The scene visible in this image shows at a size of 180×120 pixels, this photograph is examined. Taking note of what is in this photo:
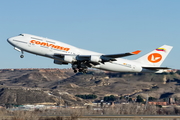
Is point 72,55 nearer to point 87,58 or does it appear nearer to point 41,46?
point 87,58

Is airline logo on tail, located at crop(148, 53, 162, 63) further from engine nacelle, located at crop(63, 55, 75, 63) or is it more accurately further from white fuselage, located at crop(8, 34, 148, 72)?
engine nacelle, located at crop(63, 55, 75, 63)

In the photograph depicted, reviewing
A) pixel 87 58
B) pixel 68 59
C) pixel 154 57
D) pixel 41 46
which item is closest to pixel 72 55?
pixel 68 59

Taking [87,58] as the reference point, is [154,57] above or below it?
above

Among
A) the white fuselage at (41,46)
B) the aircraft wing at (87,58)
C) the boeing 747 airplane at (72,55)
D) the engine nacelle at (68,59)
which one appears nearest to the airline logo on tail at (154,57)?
the boeing 747 airplane at (72,55)

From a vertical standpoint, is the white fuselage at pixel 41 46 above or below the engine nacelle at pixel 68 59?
Answer: above

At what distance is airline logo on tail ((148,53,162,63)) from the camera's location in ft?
248

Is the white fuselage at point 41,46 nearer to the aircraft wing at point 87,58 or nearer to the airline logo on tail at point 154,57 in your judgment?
the aircraft wing at point 87,58

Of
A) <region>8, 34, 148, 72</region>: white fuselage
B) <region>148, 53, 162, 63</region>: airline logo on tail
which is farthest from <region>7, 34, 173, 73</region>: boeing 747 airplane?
<region>148, 53, 162, 63</region>: airline logo on tail

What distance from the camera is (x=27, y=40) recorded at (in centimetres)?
6588

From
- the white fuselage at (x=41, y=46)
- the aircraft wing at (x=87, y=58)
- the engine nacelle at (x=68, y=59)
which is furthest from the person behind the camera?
the aircraft wing at (x=87, y=58)

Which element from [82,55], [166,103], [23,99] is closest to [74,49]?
[82,55]

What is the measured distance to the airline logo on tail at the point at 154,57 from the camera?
7556 cm

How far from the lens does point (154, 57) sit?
75938 millimetres

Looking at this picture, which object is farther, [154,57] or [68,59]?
[154,57]
